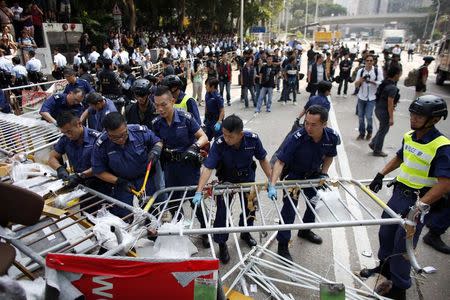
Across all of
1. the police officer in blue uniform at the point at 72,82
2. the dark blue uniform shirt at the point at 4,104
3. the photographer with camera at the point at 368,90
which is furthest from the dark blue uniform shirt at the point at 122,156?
the photographer with camera at the point at 368,90

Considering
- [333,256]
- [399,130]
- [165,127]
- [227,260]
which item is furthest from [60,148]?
[399,130]

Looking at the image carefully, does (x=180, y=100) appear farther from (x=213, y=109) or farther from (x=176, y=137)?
(x=213, y=109)

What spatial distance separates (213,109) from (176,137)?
248cm

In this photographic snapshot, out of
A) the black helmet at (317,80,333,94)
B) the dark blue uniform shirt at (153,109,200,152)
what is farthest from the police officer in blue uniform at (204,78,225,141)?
the dark blue uniform shirt at (153,109,200,152)

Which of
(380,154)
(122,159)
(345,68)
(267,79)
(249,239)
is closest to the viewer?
(122,159)

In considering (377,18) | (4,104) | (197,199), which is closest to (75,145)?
(197,199)

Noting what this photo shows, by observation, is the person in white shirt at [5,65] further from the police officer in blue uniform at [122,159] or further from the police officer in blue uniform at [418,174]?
the police officer in blue uniform at [418,174]

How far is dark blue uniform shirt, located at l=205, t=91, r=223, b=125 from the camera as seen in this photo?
6.32 metres

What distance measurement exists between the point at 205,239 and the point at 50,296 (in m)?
2.46

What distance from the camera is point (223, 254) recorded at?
3.74 meters

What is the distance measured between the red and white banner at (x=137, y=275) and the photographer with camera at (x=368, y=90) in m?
6.92

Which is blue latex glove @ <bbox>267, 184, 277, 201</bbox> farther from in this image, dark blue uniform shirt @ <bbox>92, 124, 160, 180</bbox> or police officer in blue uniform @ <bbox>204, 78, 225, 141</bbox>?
police officer in blue uniform @ <bbox>204, 78, 225, 141</bbox>

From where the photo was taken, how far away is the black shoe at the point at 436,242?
12.3 feet

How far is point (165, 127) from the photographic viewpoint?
4.05m
